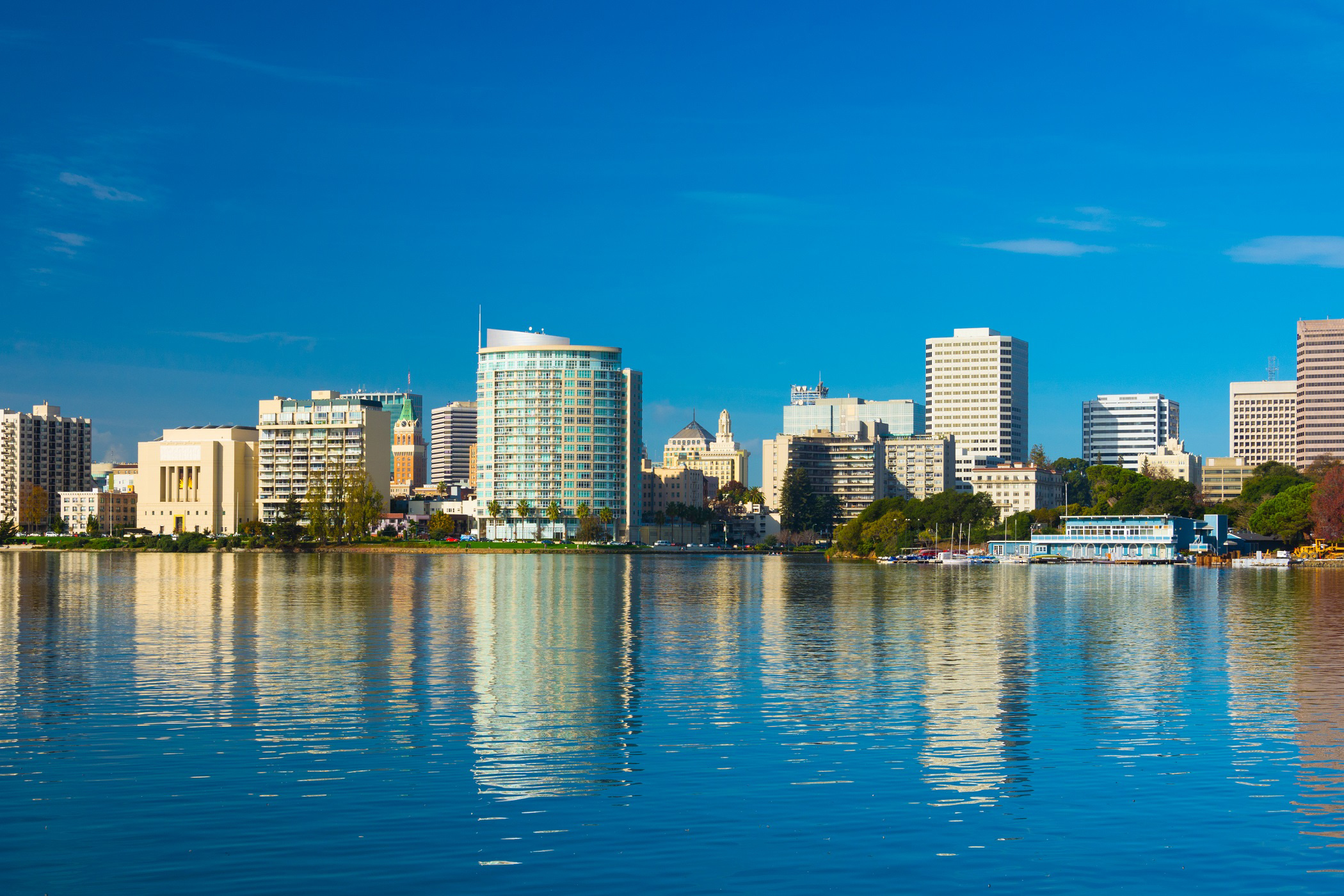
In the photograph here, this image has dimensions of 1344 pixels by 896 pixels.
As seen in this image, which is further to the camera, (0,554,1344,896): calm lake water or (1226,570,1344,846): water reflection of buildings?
(1226,570,1344,846): water reflection of buildings

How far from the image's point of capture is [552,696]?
3697cm

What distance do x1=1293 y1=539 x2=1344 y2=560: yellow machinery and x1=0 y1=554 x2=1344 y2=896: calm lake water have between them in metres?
126

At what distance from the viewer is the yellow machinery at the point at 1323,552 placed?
17462cm

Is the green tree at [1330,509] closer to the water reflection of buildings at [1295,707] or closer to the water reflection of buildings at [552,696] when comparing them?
the water reflection of buildings at [1295,707]

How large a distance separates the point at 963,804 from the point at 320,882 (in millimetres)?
11715

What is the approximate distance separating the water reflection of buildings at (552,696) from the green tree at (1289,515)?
136227 mm

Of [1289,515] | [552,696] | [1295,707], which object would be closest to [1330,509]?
[1289,515]

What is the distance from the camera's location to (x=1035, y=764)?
2766 cm

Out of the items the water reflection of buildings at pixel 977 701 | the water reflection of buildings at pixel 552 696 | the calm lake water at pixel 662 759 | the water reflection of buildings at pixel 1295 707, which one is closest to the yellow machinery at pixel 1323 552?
the water reflection of buildings at pixel 1295 707

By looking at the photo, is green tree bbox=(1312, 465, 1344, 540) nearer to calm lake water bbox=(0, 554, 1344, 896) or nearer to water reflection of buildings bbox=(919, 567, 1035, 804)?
water reflection of buildings bbox=(919, 567, 1035, 804)

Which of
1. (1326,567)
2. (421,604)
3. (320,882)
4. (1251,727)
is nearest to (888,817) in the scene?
(320,882)

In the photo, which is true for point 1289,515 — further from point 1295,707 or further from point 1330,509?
point 1295,707

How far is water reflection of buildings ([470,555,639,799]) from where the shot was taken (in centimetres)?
2622

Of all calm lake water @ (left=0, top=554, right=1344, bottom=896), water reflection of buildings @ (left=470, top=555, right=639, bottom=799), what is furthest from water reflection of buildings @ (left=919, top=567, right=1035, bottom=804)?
water reflection of buildings @ (left=470, top=555, right=639, bottom=799)
